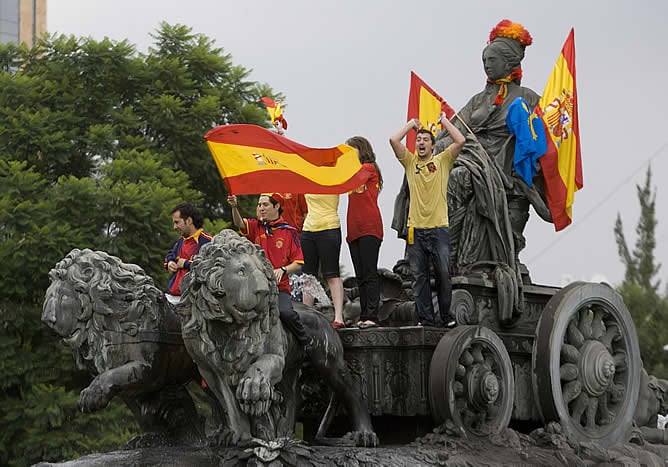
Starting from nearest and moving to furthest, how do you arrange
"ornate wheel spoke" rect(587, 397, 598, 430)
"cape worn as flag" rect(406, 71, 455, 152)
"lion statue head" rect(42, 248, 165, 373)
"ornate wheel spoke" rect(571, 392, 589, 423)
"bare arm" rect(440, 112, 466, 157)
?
"lion statue head" rect(42, 248, 165, 373) → "bare arm" rect(440, 112, 466, 157) → "ornate wheel spoke" rect(571, 392, 589, 423) → "ornate wheel spoke" rect(587, 397, 598, 430) → "cape worn as flag" rect(406, 71, 455, 152)

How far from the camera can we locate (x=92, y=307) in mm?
9961

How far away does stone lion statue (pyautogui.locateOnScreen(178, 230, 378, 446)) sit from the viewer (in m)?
9.09

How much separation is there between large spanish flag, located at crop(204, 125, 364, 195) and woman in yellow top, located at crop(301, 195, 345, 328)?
544 mm

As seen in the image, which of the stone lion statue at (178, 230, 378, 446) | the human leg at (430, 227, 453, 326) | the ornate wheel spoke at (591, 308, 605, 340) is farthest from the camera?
the ornate wheel spoke at (591, 308, 605, 340)

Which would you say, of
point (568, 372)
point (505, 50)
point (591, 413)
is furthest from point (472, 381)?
point (505, 50)

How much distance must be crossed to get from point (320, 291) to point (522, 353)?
6.15 ft

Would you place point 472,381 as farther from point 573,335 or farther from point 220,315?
point 220,315

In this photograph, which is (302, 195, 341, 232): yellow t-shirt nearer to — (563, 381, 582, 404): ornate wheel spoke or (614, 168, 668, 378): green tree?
(563, 381, 582, 404): ornate wheel spoke

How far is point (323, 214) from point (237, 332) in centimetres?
255

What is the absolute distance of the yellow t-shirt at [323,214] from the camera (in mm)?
11539

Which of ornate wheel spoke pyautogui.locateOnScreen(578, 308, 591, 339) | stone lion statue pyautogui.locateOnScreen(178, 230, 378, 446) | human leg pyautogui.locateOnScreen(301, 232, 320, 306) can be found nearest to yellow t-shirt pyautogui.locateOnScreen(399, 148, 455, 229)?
human leg pyautogui.locateOnScreen(301, 232, 320, 306)

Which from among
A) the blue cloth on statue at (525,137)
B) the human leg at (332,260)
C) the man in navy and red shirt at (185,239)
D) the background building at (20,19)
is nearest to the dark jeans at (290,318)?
the man in navy and red shirt at (185,239)

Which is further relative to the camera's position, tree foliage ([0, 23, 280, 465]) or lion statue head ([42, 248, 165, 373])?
tree foliage ([0, 23, 280, 465])

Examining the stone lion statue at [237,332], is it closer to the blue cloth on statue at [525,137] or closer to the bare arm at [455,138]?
the bare arm at [455,138]
